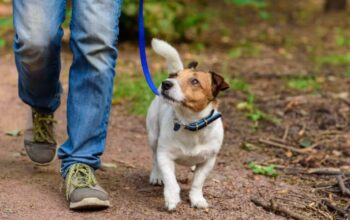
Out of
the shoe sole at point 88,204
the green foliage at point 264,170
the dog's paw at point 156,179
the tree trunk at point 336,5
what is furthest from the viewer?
the tree trunk at point 336,5

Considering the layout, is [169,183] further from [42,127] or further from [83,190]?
[42,127]

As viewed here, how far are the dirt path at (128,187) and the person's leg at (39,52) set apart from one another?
1.08 ft

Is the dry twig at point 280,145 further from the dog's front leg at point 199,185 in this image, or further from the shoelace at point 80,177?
the shoelace at point 80,177

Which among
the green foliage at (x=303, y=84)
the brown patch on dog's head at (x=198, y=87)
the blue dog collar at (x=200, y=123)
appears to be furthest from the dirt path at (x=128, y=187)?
the green foliage at (x=303, y=84)

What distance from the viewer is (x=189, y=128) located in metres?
3.74

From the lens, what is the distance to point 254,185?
4.37 meters

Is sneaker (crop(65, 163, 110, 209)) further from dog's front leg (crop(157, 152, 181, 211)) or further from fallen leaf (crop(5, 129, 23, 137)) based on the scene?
fallen leaf (crop(5, 129, 23, 137))

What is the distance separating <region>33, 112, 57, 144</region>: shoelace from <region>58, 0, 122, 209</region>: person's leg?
524 mm

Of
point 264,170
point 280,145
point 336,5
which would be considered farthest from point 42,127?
Result: point 336,5

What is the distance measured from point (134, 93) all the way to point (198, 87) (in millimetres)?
3154

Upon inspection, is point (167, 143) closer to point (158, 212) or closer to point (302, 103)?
point (158, 212)

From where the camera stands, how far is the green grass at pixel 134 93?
646cm

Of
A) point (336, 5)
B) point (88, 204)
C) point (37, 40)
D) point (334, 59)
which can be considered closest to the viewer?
point (88, 204)

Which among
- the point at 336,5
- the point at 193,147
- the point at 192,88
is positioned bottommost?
the point at 336,5
